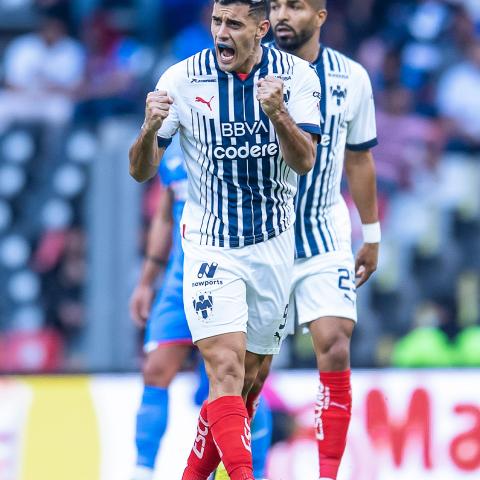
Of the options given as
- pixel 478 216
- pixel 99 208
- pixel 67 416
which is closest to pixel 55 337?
pixel 99 208

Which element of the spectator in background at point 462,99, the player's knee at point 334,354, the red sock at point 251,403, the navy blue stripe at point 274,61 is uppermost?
the spectator in background at point 462,99

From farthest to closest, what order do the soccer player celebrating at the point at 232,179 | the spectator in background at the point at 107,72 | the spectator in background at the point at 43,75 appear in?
1. the spectator in background at the point at 43,75
2. the spectator in background at the point at 107,72
3. the soccer player celebrating at the point at 232,179

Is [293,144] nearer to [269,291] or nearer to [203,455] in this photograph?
[269,291]

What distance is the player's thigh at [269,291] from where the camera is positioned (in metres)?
5.09

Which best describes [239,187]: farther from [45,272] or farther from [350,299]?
[45,272]

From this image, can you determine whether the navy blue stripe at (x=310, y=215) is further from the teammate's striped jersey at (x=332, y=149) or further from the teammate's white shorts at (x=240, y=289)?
the teammate's white shorts at (x=240, y=289)

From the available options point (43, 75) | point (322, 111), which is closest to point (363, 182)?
point (322, 111)

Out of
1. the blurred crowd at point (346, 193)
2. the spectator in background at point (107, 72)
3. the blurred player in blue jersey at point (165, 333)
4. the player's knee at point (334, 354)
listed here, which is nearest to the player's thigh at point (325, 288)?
the player's knee at point (334, 354)

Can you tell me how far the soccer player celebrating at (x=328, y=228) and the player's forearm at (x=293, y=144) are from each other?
83 centimetres

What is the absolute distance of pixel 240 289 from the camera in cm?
504

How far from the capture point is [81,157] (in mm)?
9648

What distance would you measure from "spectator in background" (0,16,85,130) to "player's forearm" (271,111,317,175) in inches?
213

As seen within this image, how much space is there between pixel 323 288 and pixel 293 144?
41.4 inches

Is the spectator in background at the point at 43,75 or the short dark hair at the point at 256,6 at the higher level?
the spectator in background at the point at 43,75
